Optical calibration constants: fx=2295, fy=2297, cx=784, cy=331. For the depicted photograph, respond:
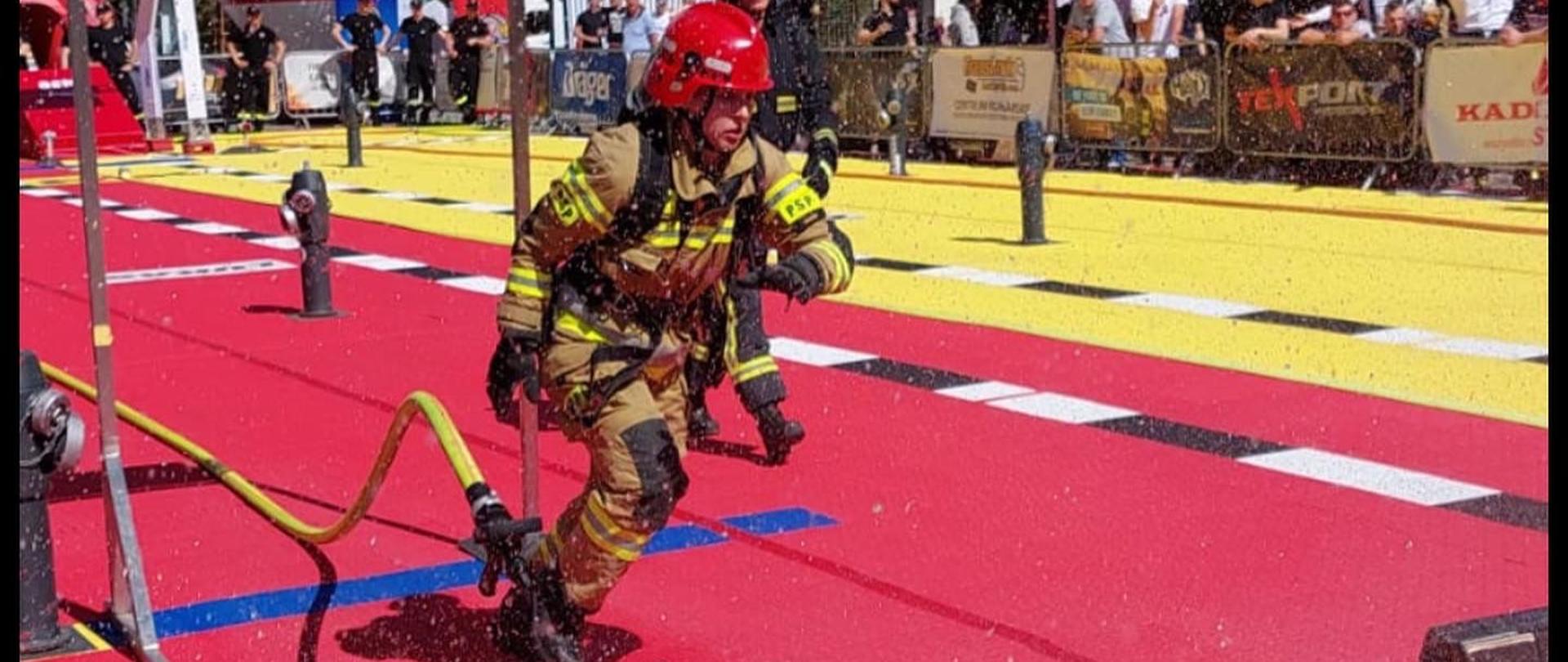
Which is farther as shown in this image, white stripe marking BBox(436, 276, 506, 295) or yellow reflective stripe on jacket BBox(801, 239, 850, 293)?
white stripe marking BBox(436, 276, 506, 295)

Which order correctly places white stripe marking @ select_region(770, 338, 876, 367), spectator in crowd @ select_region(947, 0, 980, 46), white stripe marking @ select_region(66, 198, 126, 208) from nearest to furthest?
white stripe marking @ select_region(770, 338, 876, 367)
white stripe marking @ select_region(66, 198, 126, 208)
spectator in crowd @ select_region(947, 0, 980, 46)

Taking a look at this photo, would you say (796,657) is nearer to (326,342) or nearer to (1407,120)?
(326,342)

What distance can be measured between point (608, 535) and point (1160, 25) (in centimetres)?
1463

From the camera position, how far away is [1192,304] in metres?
11.0

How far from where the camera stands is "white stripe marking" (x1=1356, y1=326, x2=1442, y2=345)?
9.57 meters

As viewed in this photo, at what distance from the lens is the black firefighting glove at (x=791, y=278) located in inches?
200

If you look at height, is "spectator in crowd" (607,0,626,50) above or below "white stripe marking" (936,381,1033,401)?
above

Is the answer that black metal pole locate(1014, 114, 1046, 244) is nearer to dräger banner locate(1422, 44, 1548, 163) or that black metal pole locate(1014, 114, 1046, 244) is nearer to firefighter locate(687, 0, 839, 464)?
dräger banner locate(1422, 44, 1548, 163)

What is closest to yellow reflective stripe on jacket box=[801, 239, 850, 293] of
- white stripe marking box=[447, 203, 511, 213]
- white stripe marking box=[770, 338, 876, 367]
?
white stripe marking box=[770, 338, 876, 367]

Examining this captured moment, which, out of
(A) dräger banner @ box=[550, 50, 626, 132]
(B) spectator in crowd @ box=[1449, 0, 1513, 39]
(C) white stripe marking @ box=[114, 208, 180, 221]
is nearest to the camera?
(B) spectator in crowd @ box=[1449, 0, 1513, 39]

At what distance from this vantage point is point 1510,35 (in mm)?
11023

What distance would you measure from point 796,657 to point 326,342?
564cm

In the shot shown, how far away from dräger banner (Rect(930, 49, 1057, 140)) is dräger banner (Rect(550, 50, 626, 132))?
18.4 ft

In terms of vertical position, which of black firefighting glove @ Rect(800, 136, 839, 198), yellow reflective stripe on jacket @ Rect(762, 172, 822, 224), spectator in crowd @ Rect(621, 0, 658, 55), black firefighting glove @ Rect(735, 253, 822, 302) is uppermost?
spectator in crowd @ Rect(621, 0, 658, 55)
